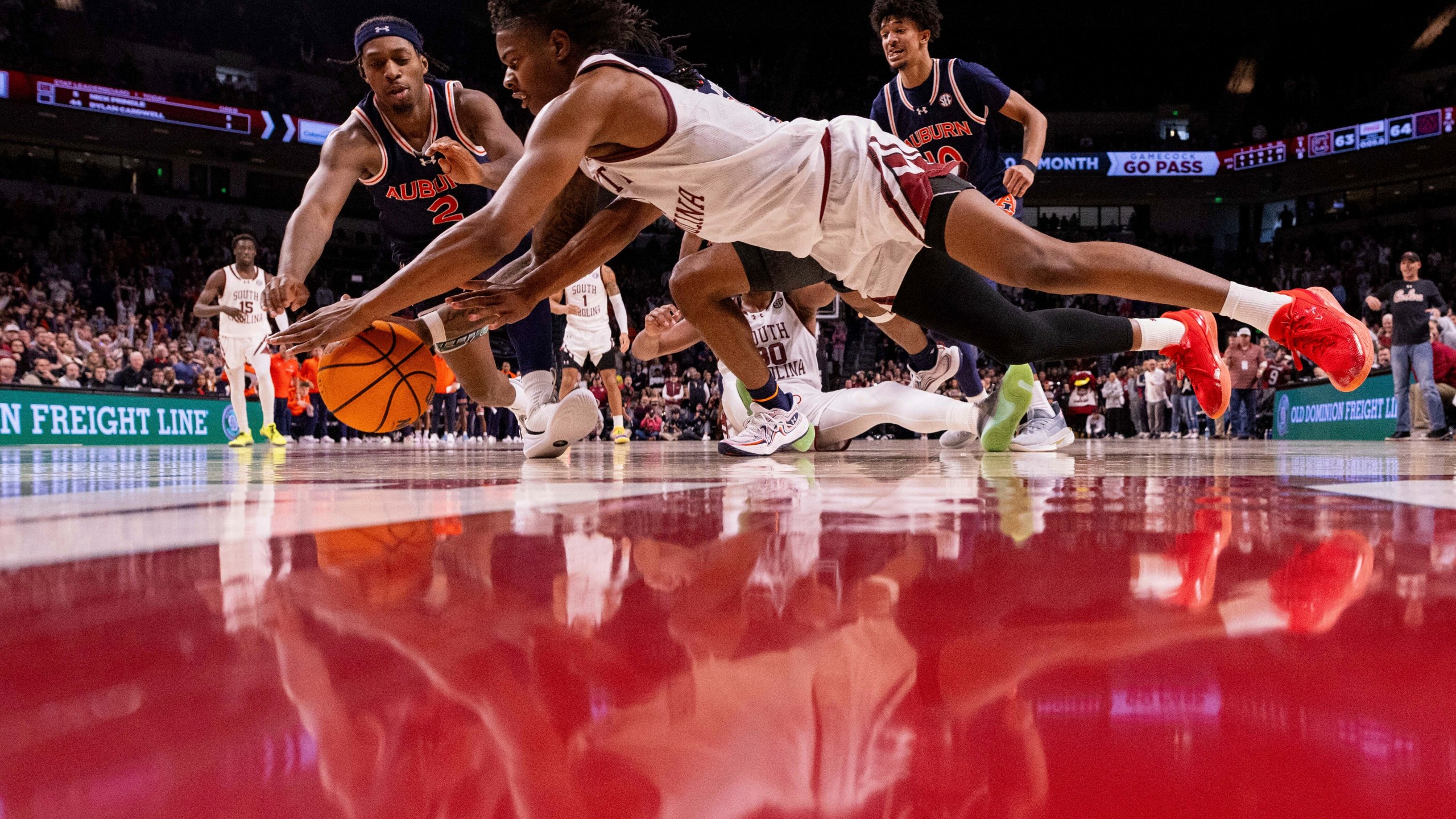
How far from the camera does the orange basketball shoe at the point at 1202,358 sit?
2.80m

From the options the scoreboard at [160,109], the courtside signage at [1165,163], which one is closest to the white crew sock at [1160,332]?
the scoreboard at [160,109]

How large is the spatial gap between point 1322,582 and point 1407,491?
107 centimetres

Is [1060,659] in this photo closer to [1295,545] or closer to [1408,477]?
[1295,545]

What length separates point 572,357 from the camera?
812 cm

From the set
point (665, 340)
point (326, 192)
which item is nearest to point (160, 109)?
point (326, 192)

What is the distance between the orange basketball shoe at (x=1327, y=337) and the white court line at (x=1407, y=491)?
442mm

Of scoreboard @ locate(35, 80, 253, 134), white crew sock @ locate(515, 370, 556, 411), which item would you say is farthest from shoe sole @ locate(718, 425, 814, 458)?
scoreboard @ locate(35, 80, 253, 134)

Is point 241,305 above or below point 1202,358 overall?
above

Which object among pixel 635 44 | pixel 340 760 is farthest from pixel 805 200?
pixel 340 760

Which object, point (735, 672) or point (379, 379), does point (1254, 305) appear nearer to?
point (735, 672)

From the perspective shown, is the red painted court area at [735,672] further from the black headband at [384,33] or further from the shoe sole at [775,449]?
the black headband at [384,33]

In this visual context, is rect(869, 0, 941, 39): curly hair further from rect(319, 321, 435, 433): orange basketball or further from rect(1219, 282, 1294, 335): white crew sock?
rect(319, 321, 435, 433): orange basketball

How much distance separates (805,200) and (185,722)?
1.87m

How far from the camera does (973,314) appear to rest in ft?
7.65
